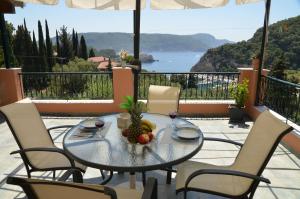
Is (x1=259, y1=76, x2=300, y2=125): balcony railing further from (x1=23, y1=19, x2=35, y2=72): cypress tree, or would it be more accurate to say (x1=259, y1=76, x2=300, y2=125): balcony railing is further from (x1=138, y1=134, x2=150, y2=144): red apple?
(x1=23, y1=19, x2=35, y2=72): cypress tree

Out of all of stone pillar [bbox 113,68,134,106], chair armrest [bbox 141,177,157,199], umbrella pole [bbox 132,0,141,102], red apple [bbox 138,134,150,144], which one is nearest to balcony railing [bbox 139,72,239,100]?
stone pillar [bbox 113,68,134,106]

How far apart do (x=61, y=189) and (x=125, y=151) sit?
828 millimetres

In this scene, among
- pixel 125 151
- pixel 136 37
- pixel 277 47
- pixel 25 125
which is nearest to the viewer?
pixel 125 151

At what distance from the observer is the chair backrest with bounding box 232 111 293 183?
1.92 metres

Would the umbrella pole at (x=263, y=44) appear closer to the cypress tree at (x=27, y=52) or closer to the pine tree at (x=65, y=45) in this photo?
the cypress tree at (x=27, y=52)

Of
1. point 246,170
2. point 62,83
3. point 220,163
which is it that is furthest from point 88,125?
point 62,83

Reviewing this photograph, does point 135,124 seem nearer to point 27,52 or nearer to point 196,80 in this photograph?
point 196,80

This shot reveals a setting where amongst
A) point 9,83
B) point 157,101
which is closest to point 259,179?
point 157,101

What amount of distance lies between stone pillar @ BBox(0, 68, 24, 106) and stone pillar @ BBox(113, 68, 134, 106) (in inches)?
87.6

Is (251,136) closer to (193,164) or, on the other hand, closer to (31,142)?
(193,164)

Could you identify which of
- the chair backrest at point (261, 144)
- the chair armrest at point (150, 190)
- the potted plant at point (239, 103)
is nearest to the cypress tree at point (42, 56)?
the potted plant at point (239, 103)

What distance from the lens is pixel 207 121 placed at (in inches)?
202

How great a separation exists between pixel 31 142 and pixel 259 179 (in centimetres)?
215

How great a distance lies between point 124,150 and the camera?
2010 mm
